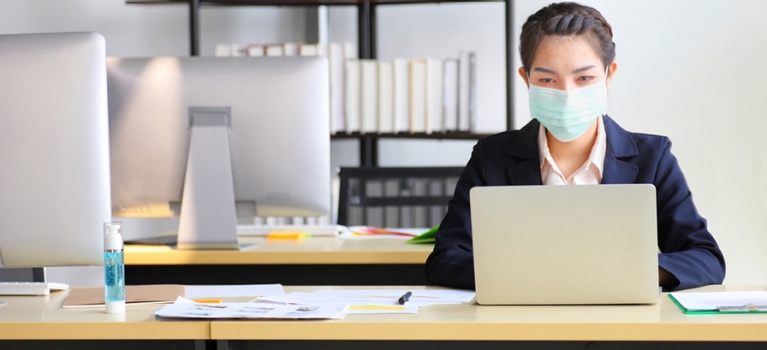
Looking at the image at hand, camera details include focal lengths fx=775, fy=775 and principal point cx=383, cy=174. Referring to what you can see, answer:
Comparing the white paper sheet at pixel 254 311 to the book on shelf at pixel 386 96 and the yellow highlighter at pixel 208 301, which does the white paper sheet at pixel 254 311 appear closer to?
the yellow highlighter at pixel 208 301

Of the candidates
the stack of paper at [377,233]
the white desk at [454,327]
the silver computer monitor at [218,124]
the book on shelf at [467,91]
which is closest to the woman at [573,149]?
the white desk at [454,327]

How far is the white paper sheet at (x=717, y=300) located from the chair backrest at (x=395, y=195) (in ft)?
4.47

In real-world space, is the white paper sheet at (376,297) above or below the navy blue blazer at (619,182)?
below

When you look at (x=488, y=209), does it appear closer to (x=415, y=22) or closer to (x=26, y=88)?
(x=26, y=88)

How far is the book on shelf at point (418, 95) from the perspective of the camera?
3.11 metres

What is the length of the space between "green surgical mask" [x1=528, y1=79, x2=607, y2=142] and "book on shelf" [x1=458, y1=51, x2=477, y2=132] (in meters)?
1.52

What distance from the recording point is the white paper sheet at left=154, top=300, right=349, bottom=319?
107cm

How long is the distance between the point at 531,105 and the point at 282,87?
69 cm

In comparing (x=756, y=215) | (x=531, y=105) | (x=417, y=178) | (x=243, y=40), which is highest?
(x=243, y=40)

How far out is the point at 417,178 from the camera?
2.59 meters

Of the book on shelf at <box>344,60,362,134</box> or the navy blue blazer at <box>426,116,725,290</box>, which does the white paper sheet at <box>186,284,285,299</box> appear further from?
the book on shelf at <box>344,60,362,134</box>

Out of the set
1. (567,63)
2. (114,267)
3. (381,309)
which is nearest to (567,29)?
(567,63)

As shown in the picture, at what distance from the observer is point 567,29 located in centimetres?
156

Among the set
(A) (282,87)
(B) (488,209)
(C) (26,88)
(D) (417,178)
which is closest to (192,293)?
(C) (26,88)
